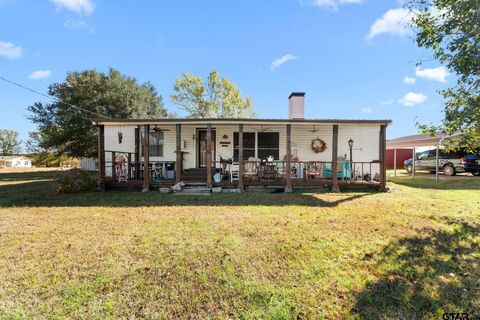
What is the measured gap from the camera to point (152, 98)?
1009 inches

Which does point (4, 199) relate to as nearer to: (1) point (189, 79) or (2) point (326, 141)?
(2) point (326, 141)

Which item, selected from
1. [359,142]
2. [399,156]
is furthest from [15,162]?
[399,156]

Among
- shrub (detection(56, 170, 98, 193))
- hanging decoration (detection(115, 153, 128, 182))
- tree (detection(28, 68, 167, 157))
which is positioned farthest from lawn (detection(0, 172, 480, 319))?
tree (detection(28, 68, 167, 157))

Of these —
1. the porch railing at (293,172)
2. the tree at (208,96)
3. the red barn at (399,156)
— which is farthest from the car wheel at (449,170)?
the tree at (208,96)

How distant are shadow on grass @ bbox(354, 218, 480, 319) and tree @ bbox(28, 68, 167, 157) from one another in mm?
21890

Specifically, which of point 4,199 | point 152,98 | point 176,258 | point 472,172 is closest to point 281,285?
point 176,258

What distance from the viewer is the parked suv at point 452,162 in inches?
590

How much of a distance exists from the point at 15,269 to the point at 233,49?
27697mm

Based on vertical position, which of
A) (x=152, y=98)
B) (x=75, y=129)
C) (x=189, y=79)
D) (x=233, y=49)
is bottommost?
(x=75, y=129)

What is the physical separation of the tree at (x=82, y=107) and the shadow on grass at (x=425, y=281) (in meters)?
21.9

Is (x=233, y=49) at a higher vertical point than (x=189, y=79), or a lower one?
higher

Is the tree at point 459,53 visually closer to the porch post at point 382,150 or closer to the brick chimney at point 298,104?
the porch post at point 382,150

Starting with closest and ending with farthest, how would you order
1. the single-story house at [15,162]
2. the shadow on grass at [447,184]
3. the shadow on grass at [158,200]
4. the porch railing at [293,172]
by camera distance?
the shadow on grass at [158,200] < the porch railing at [293,172] < the shadow on grass at [447,184] < the single-story house at [15,162]

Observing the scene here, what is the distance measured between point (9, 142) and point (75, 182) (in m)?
85.5
